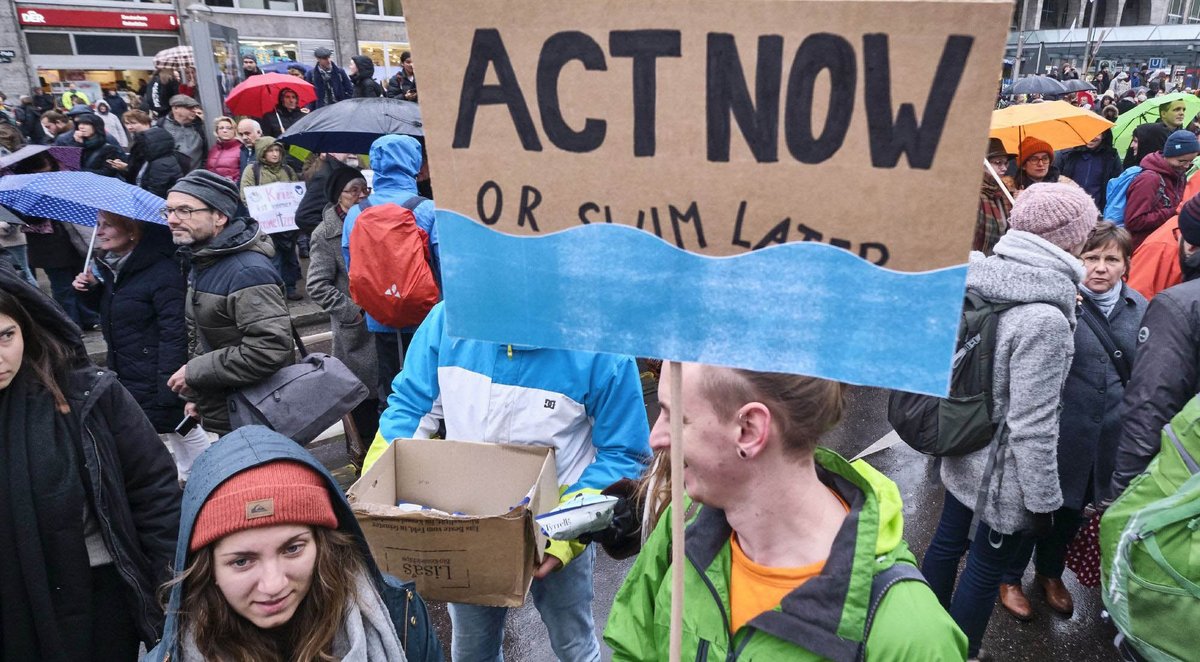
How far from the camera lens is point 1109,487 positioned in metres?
3.09

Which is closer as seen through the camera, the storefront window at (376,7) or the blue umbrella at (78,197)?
the blue umbrella at (78,197)

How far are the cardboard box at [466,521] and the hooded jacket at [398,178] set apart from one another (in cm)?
196

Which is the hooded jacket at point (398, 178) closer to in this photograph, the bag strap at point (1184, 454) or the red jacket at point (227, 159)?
the bag strap at point (1184, 454)

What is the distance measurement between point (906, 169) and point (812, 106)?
6.6 inches

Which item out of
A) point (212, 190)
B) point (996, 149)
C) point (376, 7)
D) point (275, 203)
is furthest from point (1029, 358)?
point (376, 7)

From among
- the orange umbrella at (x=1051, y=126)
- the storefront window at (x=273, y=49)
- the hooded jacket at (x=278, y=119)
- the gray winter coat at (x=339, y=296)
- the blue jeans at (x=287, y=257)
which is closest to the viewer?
the gray winter coat at (x=339, y=296)

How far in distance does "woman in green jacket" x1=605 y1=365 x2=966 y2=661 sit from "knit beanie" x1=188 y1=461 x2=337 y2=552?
32.1 inches

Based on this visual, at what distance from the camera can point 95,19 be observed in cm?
2212

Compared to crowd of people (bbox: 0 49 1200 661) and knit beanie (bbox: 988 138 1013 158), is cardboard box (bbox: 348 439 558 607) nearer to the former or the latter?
crowd of people (bbox: 0 49 1200 661)

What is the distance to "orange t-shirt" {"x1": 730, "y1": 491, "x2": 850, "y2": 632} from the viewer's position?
5.04 feet

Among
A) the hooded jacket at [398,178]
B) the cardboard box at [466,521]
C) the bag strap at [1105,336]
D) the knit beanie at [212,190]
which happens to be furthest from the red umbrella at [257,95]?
the bag strap at [1105,336]

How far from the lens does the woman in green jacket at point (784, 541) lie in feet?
4.64

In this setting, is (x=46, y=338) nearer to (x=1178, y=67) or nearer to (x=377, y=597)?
(x=377, y=597)

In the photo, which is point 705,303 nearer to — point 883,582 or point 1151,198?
point 883,582
